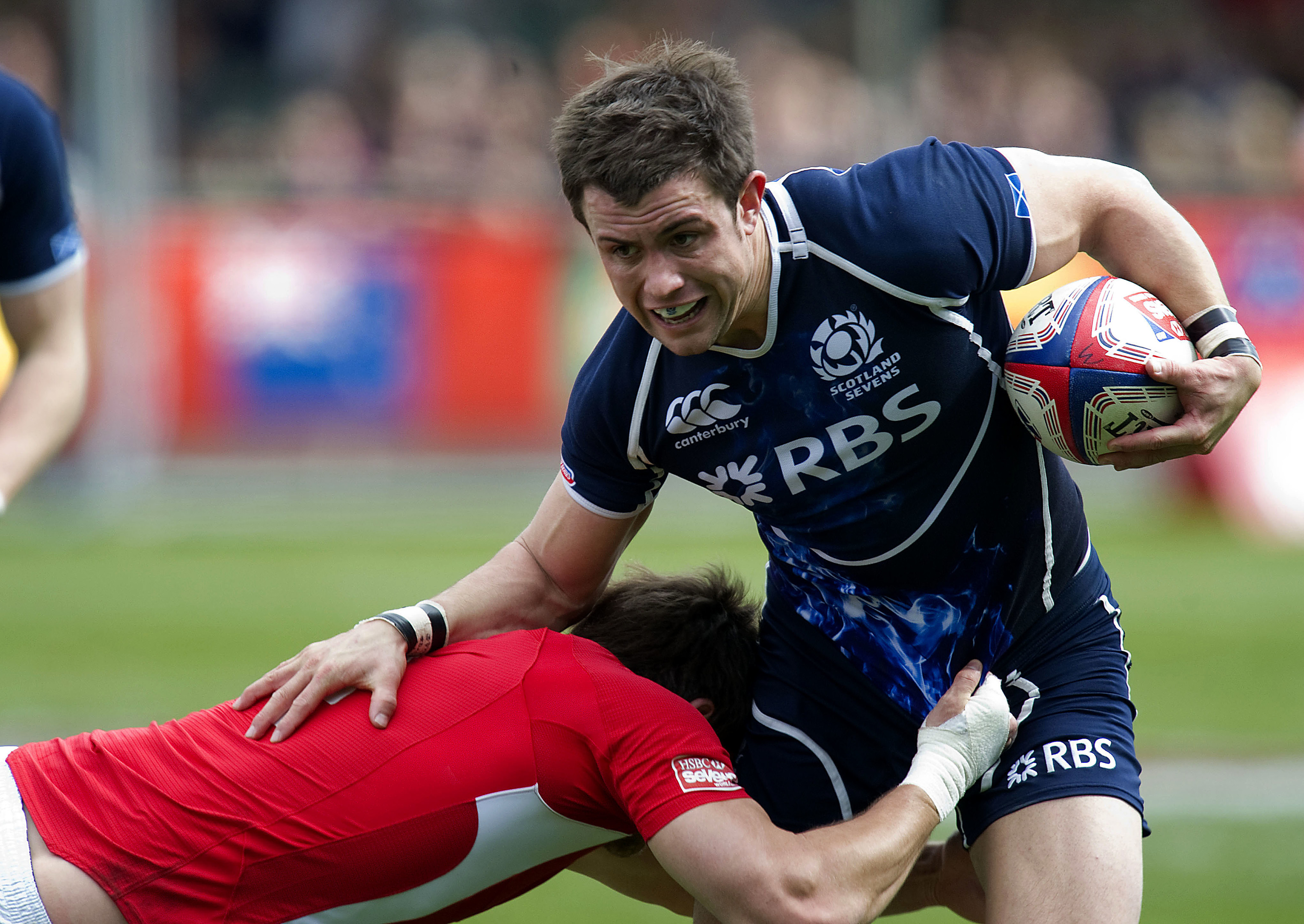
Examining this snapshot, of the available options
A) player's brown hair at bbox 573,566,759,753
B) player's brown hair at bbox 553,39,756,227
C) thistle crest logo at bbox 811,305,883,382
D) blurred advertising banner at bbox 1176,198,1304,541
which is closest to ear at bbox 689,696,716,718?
player's brown hair at bbox 573,566,759,753

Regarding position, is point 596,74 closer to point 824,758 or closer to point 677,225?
point 824,758

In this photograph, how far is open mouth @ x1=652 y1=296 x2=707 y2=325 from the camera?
3498mm

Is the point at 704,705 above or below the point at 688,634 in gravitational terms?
below

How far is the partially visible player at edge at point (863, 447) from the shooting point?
11.5ft

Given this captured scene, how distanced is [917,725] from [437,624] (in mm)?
1302

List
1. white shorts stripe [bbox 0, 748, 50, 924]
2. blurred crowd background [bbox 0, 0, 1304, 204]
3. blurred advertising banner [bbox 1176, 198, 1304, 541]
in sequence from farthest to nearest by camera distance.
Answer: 1. blurred crowd background [bbox 0, 0, 1304, 204]
2. blurred advertising banner [bbox 1176, 198, 1304, 541]
3. white shorts stripe [bbox 0, 748, 50, 924]

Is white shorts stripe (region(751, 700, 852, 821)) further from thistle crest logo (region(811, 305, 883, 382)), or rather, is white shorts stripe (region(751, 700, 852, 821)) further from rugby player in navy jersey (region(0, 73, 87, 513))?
rugby player in navy jersey (region(0, 73, 87, 513))

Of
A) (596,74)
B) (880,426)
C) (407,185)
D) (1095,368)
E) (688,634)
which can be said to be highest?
(596,74)

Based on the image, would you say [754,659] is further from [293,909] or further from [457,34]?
[457,34]

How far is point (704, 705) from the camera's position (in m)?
3.90

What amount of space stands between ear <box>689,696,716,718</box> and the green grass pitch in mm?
Answer: 1447

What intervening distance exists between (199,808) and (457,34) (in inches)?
544

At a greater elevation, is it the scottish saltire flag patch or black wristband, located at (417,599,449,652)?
the scottish saltire flag patch

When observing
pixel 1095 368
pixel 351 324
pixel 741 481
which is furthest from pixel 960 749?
pixel 351 324
